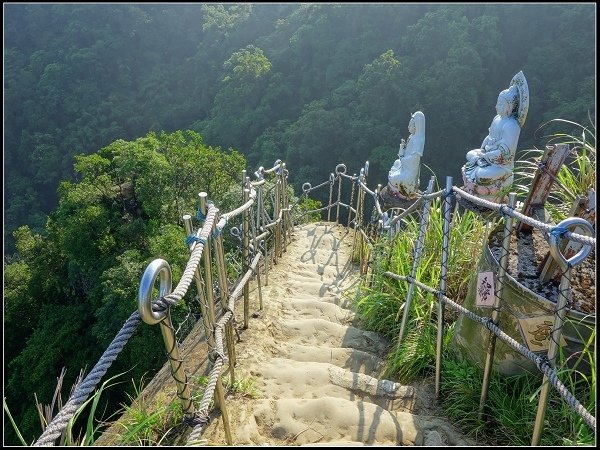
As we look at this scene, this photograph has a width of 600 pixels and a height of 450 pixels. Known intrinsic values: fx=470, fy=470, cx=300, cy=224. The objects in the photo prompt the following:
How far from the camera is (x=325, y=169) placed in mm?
21656

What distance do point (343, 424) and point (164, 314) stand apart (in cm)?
121

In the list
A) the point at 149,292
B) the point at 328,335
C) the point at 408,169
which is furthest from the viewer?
the point at 408,169

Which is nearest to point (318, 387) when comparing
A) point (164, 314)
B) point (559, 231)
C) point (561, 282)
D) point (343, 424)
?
point (343, 424)

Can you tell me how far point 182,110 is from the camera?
98.2 feet

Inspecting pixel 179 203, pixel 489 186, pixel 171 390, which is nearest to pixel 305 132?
pixel 179 203

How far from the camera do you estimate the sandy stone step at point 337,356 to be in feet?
10.0

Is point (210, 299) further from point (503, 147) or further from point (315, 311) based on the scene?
point (503, 147)

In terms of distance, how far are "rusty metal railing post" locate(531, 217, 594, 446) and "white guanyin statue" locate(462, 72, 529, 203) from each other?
6.96 ft

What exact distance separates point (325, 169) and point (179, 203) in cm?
957

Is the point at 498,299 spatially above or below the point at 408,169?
below

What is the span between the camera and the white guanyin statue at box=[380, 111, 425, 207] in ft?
16.0

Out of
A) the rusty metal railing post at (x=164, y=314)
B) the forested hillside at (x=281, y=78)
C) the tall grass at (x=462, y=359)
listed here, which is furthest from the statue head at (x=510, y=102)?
the forested hillside at (x=281, y=78)

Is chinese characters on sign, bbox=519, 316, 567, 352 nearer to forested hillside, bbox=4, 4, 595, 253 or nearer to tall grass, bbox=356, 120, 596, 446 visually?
tall grass, bbox=356, 120, 596, 446

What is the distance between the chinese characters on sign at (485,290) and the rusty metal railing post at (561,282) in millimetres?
490
